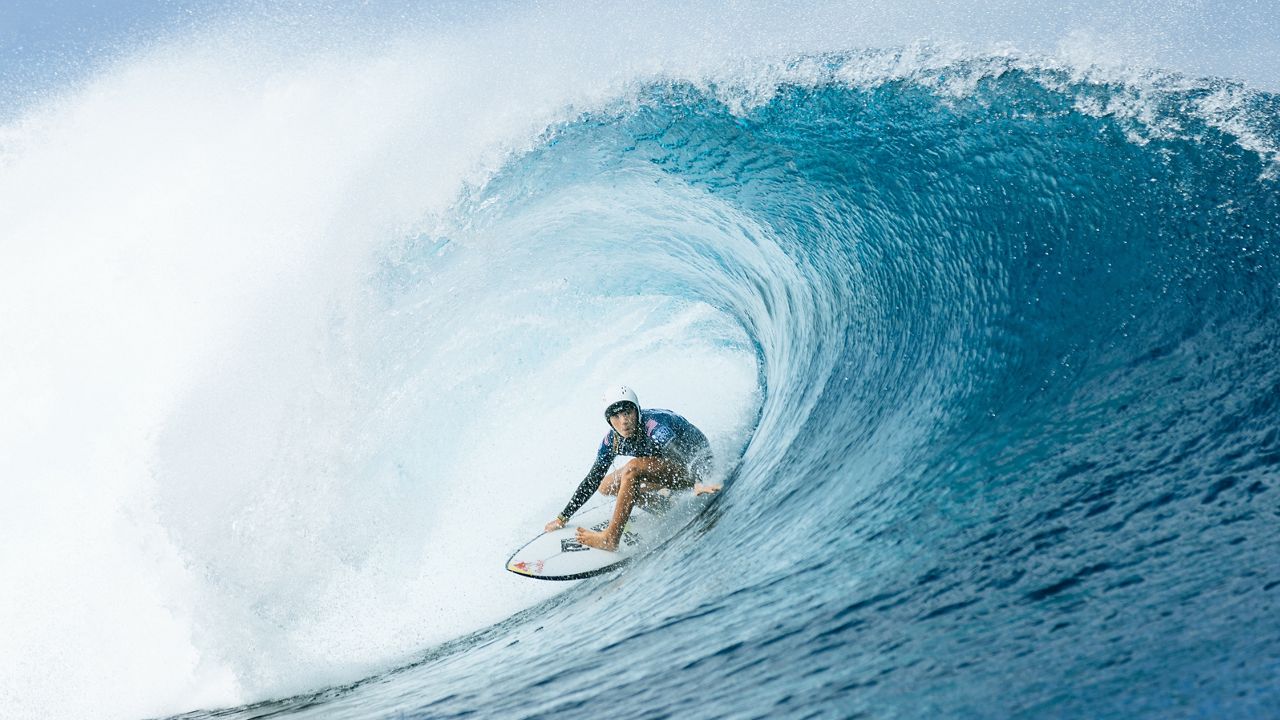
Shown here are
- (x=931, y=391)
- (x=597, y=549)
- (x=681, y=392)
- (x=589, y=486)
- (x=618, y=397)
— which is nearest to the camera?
(x=931, y=391)

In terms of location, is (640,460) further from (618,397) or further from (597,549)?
(597,549)

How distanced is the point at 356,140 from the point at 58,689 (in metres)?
5.10

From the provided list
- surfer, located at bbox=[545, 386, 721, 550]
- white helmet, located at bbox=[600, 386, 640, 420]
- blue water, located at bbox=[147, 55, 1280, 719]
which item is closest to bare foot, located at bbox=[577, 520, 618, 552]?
surfer, located at bbox=[545, 386, 721, 550]

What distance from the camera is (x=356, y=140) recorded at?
806 cm

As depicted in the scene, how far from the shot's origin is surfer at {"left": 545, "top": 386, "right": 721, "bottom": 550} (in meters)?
5.73

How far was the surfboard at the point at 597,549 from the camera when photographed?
565 cm

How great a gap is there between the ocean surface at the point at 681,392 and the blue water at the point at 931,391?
0.03 metres

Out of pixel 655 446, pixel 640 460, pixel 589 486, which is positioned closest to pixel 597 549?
pixel 589 486

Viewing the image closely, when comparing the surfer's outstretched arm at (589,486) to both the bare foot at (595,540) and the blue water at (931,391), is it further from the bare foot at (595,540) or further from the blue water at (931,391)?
the blue water at (931,391)

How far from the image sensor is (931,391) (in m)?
5.11

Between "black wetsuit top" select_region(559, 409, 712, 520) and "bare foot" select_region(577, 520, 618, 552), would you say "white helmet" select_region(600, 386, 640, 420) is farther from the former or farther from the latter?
"bare foot" select_region(577, 520, 618, 552)

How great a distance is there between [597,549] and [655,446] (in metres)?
0.81

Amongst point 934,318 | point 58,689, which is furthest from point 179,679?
point 934,318

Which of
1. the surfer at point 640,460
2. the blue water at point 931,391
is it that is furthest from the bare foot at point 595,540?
the blue water at point 931,391
